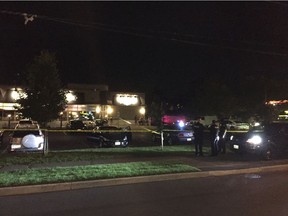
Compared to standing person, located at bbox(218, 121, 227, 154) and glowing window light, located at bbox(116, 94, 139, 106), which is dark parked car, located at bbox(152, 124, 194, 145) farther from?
glowing window light, located at bbox(116, 94, 139, 106)

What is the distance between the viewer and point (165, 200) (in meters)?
9.91

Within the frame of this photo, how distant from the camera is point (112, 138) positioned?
1000 inches

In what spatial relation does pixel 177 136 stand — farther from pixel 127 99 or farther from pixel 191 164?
pixel 127 99

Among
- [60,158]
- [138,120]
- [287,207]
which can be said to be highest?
[138,120]

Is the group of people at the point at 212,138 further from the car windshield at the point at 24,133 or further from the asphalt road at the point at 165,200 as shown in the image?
the car windshield at the point at 24,133

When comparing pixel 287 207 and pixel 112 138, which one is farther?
pixel 112 138

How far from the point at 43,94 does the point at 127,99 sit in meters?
40.4

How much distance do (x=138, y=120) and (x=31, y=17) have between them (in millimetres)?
43654

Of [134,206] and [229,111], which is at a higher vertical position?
[229,111]

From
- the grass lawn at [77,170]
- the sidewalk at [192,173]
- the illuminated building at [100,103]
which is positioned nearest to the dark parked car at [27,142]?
the grass lawn at [77,170]

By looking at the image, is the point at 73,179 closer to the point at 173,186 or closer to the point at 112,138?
the point at 173,186

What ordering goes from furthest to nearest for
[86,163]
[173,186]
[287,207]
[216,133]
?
[216,133], [86,163], [173,186], [287,207]

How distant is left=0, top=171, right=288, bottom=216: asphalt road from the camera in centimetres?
874

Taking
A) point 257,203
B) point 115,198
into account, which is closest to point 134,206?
point 115,198
